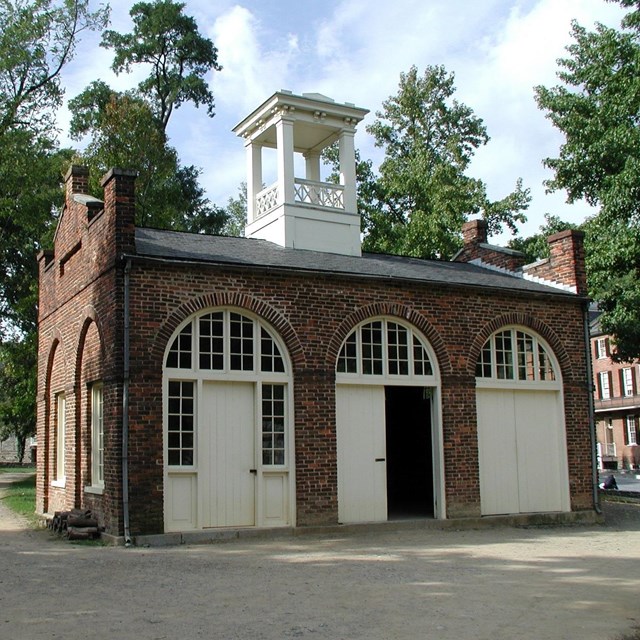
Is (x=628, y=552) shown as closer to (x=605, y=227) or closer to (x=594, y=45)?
(x=605, y=227)

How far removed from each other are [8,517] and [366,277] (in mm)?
9754

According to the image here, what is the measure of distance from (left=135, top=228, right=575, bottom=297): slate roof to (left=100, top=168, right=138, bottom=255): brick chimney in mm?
337

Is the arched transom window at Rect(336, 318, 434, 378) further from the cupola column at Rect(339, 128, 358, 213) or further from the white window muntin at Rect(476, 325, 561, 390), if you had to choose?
the cupola column at Rect(339, 128, 358, 213)

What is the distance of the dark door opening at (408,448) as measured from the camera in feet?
60.8

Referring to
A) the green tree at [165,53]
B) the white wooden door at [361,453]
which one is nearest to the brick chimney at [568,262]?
the white wooden door at [361,453]

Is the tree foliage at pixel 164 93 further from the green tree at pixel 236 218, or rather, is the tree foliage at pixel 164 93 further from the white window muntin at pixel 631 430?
the white window muntin at pixel 631 430

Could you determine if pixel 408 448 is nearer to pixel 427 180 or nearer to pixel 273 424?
pixel 273 424

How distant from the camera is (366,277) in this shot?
50.3ft

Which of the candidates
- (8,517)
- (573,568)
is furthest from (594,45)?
(8,517)

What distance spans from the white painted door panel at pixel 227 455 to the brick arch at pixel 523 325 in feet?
15.2

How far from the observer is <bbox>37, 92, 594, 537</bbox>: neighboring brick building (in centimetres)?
1346

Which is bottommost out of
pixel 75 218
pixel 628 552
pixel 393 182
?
pixel 628 552

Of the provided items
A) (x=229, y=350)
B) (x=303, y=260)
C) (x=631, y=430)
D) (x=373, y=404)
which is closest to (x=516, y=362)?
(x=373, y=404)

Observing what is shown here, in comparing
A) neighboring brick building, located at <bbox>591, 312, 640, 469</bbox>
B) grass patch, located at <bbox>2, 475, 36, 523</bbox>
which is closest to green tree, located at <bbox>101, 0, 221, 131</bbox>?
grass patch, located at <bbox>2, 475, 36, 523</bbox>
